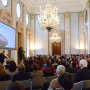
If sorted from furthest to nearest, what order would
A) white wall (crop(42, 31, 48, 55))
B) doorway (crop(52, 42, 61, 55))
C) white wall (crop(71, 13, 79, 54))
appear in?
doorway (crop(52, 42, 61, 55)) < white wall (crop(42, 31, 48, 55)) < white wall (crop(71, 13, 79, 54))

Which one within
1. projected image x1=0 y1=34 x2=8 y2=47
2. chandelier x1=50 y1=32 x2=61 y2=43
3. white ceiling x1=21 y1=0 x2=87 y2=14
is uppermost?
white ceiling x1=21 y1=0 x2=87 y2=14

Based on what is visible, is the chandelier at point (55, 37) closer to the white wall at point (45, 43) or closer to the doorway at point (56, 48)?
the doorway at point (56, 48)

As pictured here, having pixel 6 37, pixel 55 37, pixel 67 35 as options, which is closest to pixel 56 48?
pixel 55 37

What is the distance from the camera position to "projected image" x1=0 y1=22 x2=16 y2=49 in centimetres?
981

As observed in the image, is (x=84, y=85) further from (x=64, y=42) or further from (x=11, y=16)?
(x=64, y=42)

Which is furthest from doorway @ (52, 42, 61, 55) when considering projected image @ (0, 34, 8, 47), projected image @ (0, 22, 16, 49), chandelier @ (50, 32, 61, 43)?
projected image @ (0, 34, 8, 47)

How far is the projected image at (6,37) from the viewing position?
981 centimetres

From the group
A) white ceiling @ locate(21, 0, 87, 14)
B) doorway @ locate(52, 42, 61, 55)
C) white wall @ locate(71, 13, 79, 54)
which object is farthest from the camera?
doorway @ locate(52, 42, 61, 55)

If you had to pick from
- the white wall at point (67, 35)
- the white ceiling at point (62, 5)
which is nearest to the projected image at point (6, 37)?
the white ceiling at point (62, 5)

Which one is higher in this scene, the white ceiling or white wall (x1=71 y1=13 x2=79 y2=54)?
the white ceiling

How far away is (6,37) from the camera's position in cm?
1049

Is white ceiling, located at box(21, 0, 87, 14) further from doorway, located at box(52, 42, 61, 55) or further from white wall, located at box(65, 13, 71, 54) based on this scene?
doorway, located at box(52, 42, 61, 55)

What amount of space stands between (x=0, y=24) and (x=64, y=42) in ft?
41.7

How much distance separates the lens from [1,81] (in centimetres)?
356
